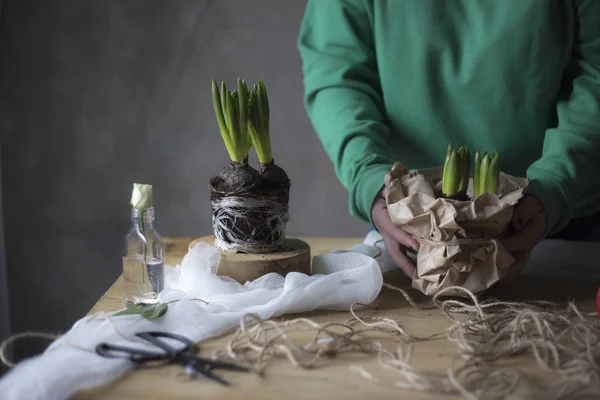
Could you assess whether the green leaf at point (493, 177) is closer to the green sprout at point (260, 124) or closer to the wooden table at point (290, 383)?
the wooden table at point (290, 383)

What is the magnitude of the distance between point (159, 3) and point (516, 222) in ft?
3.49

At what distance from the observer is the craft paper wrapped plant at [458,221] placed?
27.8 inches

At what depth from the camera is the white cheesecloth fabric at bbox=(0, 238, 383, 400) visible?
527 mm

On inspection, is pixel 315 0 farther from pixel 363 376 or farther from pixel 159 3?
pixel 363 376

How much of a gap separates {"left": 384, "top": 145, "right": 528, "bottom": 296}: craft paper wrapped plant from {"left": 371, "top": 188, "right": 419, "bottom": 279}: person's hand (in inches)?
0.7

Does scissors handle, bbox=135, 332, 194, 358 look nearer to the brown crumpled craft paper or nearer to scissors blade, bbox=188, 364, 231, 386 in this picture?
scissors blade, bbox=188, 364, 231, 386

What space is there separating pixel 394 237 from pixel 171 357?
0.34m

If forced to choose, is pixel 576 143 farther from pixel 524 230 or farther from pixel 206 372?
pixel 206 372

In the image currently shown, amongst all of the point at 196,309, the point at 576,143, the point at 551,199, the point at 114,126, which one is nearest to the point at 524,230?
the point at 551,199

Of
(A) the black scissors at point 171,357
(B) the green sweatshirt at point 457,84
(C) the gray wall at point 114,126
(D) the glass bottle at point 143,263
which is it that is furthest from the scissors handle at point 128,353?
(C) the gray wall at point 114,126

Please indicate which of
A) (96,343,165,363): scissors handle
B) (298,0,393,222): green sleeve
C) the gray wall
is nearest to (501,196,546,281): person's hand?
(298,0,393,222): green sleeve

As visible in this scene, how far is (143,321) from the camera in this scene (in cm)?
65

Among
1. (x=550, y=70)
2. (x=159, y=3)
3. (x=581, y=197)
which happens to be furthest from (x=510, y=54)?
(x=159, y=3)

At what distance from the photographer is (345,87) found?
1.03 m
